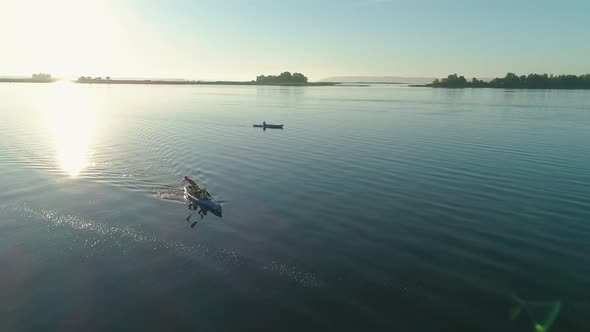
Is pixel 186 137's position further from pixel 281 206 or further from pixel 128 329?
pixel 128 329

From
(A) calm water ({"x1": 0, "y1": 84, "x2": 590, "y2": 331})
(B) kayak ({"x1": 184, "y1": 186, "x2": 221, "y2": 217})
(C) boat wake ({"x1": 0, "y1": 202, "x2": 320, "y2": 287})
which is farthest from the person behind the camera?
(B) kayak ({"x1": 184, "y1": 186, "x2": 221, "y2": 217})

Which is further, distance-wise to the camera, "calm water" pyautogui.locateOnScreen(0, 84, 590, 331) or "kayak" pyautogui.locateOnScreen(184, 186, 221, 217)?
"kayak" pyautogui.locateOnScreen(184, 186, 221, 217)

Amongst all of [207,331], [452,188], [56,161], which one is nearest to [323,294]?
[207,331]

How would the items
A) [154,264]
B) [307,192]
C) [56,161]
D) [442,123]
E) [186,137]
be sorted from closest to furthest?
1. [154,264]
2. [307,192]
3. [56,161]
4. [186,137]
5. [442,123]

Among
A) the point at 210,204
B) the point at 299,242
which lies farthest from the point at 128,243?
the point at 299,242

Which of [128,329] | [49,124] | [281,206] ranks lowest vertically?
[128,329]

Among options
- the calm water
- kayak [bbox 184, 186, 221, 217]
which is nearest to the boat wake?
the calm water

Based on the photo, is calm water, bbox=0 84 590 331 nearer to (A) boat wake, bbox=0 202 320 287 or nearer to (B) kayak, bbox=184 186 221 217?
(A) boat wake, bbox=0 202 320 287

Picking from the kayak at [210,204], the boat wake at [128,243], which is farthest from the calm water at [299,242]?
the kayak at [210,204]

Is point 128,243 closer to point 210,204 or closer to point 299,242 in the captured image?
point 210,204
